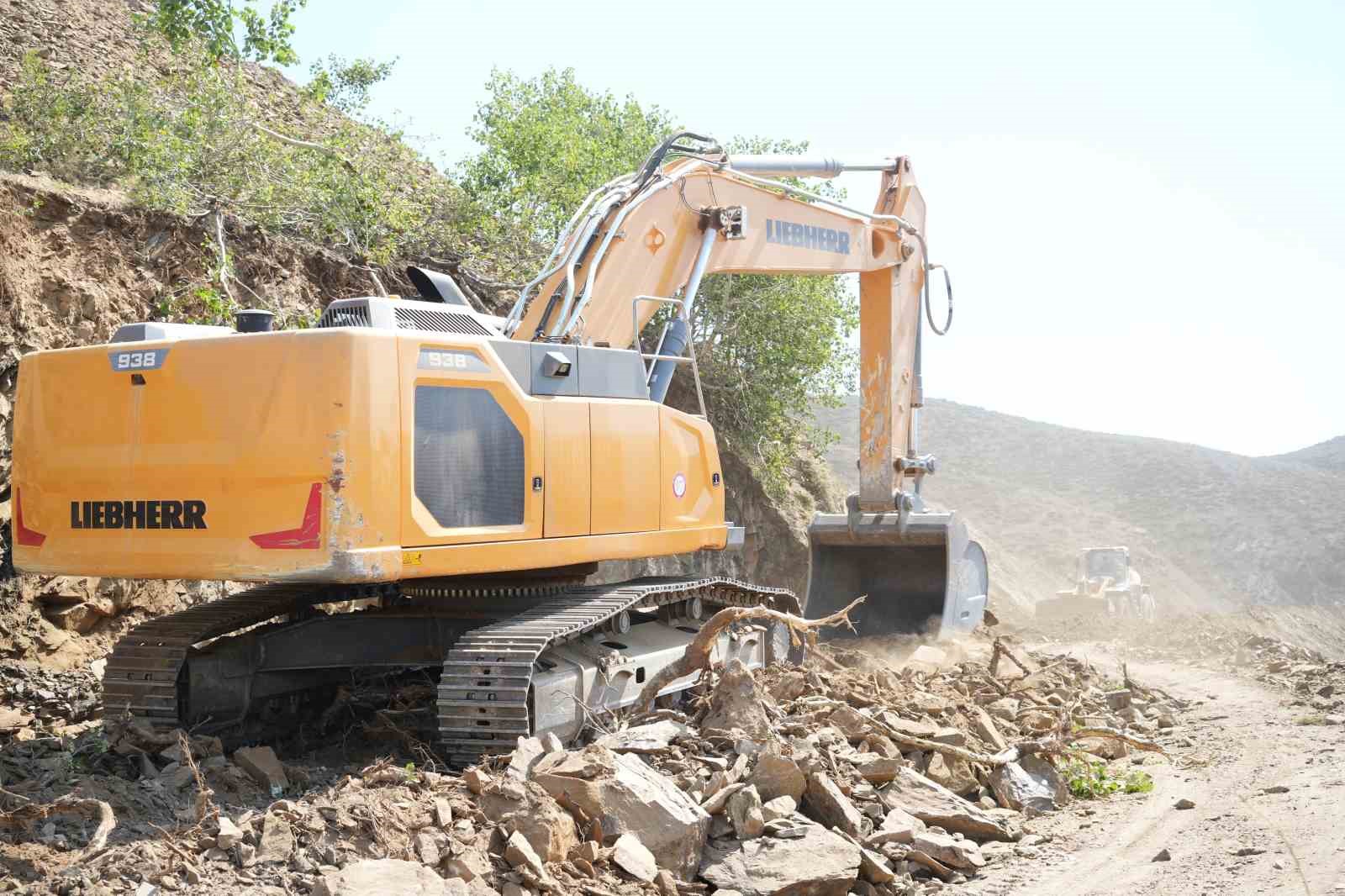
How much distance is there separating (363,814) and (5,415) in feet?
19.1

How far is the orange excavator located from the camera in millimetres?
5648

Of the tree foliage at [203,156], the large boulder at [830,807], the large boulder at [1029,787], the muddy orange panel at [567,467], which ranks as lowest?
the large boulder at [1029,787]

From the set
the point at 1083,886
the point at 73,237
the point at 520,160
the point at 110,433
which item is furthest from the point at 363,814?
the point at 520,160

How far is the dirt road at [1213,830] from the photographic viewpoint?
5383mm

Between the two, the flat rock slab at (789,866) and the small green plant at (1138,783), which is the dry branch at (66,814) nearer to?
Answer: the flat rock slab at (789,866)

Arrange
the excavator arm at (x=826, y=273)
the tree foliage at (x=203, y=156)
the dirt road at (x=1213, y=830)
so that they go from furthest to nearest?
the tree foliage at (x=203, y=156) → the excavator arm at (x=826, y=273) → the dirt road at (x=1213, y=830)

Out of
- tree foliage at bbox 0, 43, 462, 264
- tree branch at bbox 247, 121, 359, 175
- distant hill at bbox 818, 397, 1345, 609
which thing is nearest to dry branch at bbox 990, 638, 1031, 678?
tree foliage at bbox 0, 43, 462, 264

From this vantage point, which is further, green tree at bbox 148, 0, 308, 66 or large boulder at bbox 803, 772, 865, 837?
green tree at bbox 148, 0, 308, 66

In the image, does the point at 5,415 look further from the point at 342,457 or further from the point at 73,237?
the point at 342,457

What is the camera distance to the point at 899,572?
10859 millimetres

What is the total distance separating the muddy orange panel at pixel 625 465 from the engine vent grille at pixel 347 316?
1324mm

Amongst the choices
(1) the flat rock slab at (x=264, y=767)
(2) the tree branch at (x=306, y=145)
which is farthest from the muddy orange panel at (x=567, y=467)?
(2) the tree branch at (x=306, y=145)

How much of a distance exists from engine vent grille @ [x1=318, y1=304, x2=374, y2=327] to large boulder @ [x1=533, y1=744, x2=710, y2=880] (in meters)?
2.31

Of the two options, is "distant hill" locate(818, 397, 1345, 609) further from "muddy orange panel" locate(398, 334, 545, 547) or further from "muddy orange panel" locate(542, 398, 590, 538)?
"muddy orange panel" locate(398, 334, 545, 547)
